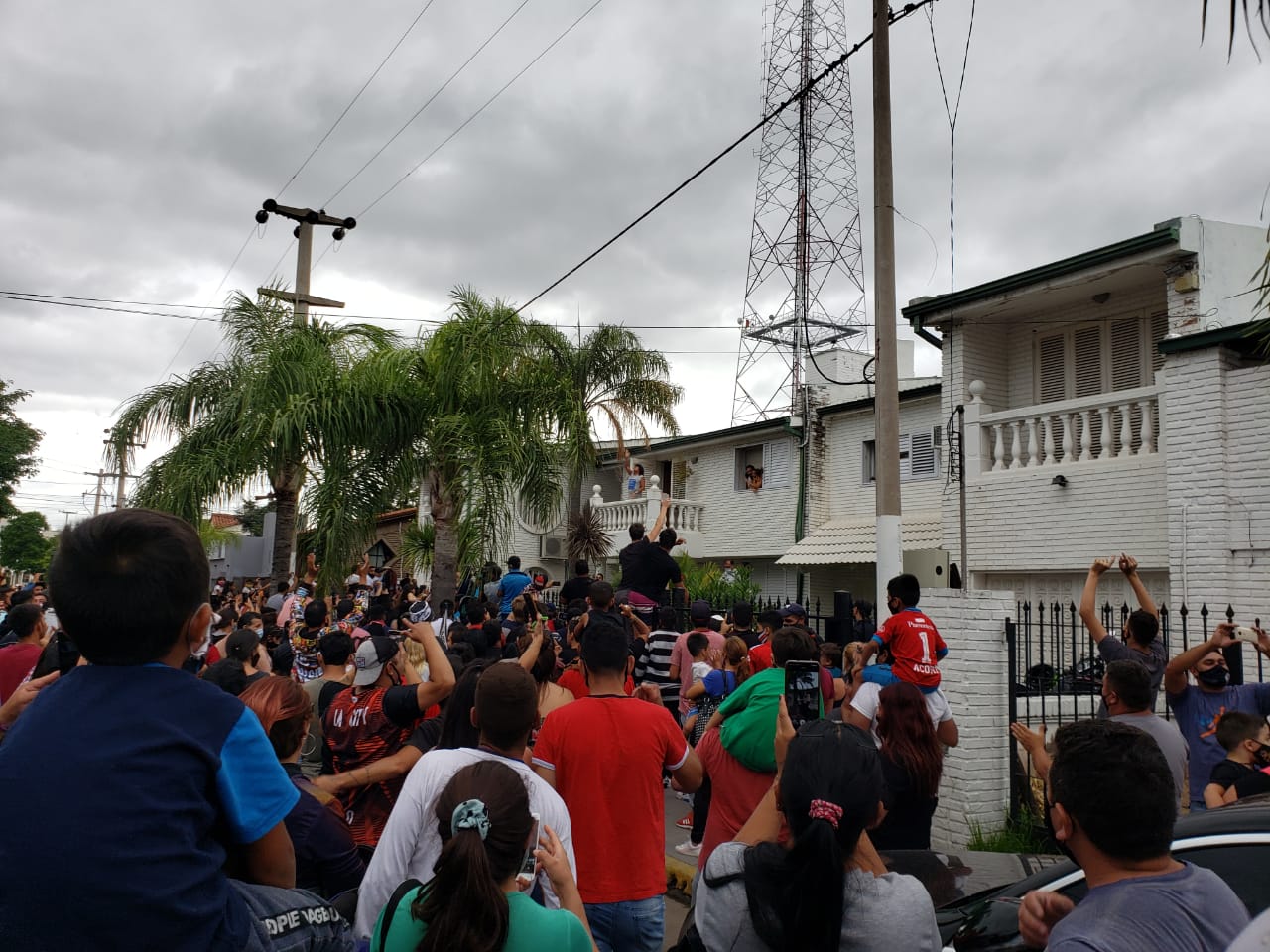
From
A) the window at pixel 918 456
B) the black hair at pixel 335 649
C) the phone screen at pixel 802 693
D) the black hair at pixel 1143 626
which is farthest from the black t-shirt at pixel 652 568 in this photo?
the window at pixel 918 456

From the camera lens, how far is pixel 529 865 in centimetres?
261

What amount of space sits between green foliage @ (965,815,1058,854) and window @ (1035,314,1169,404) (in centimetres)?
803

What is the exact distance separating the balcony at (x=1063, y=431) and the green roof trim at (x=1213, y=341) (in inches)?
21.8

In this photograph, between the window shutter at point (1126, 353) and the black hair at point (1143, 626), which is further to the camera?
the window shutter at point (1126, 353)

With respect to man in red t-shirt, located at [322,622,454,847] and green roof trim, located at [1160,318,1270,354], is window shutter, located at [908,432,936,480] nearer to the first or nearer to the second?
green roof trim, located at [1160,318,1270,354]

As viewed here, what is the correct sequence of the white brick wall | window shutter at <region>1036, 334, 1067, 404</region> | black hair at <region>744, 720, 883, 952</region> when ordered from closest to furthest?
1. black hair at <region>744, 720, 883, 952</region>
2. the white brick wall
3. window shutter at <region>1036, 334, 1067, 404</region>

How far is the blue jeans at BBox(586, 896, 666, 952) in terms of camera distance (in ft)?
12.4

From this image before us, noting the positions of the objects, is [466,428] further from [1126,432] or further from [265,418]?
[1126,432]

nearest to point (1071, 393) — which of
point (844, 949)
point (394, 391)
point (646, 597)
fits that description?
point (646, 597)

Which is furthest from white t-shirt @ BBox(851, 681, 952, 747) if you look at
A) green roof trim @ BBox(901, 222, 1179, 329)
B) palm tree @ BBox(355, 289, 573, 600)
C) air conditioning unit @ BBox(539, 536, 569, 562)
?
air conditioning unit @ BBox(539, 536, 569, 562)

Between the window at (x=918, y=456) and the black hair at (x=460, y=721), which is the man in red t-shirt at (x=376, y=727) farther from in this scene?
the window at (x=918, y=456)

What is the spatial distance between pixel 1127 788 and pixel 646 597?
26.9 feet

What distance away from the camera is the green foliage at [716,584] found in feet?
61.7

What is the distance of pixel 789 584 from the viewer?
22.9 meters
